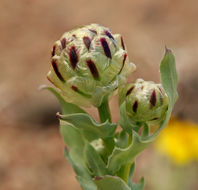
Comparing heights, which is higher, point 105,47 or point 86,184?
point 105,47

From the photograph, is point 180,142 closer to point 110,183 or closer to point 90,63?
point 110,183

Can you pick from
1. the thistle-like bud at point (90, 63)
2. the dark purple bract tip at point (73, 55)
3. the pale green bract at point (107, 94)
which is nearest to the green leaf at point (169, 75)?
the pale green bract at point (107, 94)

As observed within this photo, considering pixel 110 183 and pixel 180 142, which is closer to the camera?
pixel 110 183

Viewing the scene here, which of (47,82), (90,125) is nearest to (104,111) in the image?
(90,125)

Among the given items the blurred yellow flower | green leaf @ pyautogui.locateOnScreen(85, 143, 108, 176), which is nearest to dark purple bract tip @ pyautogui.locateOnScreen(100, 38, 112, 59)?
green leaf @ pyautogui.locateOnScreen(85, 143, 108, 176)

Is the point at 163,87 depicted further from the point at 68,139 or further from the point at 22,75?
the point at 22,75
